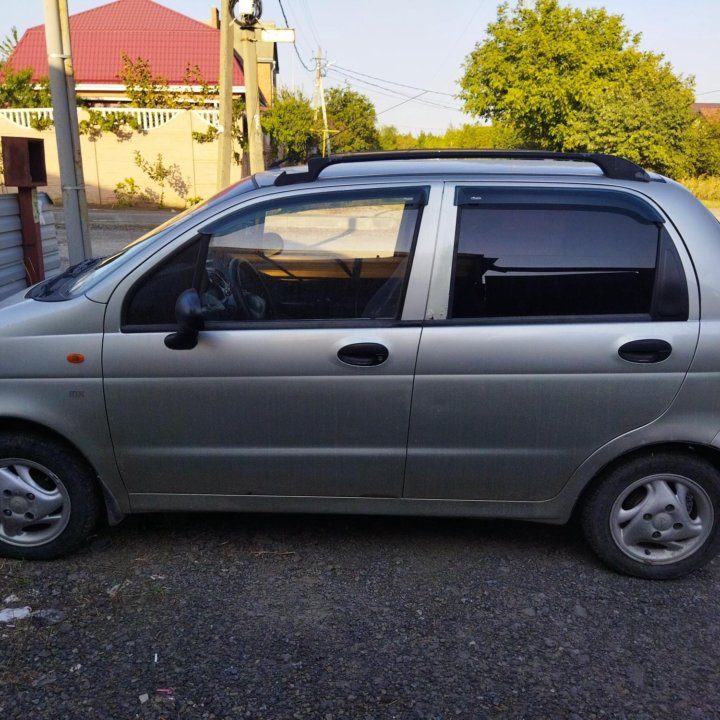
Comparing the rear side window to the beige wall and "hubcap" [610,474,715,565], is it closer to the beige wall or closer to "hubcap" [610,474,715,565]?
"hubcap" [610,474,715,565]

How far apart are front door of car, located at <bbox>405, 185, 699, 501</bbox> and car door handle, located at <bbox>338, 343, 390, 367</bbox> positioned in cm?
16

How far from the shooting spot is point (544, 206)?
3.32m

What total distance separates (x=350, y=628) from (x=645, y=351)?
1.69 metres

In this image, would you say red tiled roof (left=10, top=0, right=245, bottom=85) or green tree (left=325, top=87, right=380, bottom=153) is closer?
red tiled roof (left=10, top=0, right=245, bottom=85)

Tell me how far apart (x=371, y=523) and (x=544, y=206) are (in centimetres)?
184

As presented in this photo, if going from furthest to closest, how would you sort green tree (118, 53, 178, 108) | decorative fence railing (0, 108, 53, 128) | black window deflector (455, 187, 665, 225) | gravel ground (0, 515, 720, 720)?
1. green tree (118, 53, 178, 108)
2. decorative fence railing (0, 108, 53, 128)
3. black window deflector (455, 187, 665, 225)
4. gravel ground (0, 515, 720, 720)

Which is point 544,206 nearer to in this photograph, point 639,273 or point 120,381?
point 639,273

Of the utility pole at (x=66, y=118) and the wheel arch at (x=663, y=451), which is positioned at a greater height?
the utility pole at (x=66, y=118)

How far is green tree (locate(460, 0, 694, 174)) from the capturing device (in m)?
36.4

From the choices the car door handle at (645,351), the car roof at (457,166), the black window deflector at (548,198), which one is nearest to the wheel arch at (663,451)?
the car door handle at (645,351)

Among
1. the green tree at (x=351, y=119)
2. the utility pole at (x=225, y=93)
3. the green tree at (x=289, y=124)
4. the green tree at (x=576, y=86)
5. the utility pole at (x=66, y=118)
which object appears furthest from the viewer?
the green tree at (x=351, y=119)

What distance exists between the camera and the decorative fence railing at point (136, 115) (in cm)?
2433

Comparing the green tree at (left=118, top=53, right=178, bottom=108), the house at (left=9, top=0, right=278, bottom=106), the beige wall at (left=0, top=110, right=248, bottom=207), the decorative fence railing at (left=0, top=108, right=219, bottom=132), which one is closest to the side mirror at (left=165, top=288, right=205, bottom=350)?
the beige wall at (left=0, top=110, right=248, bottom=207)

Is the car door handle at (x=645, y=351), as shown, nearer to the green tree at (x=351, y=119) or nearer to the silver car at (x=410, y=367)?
the silver car at (x=410, y=367)
